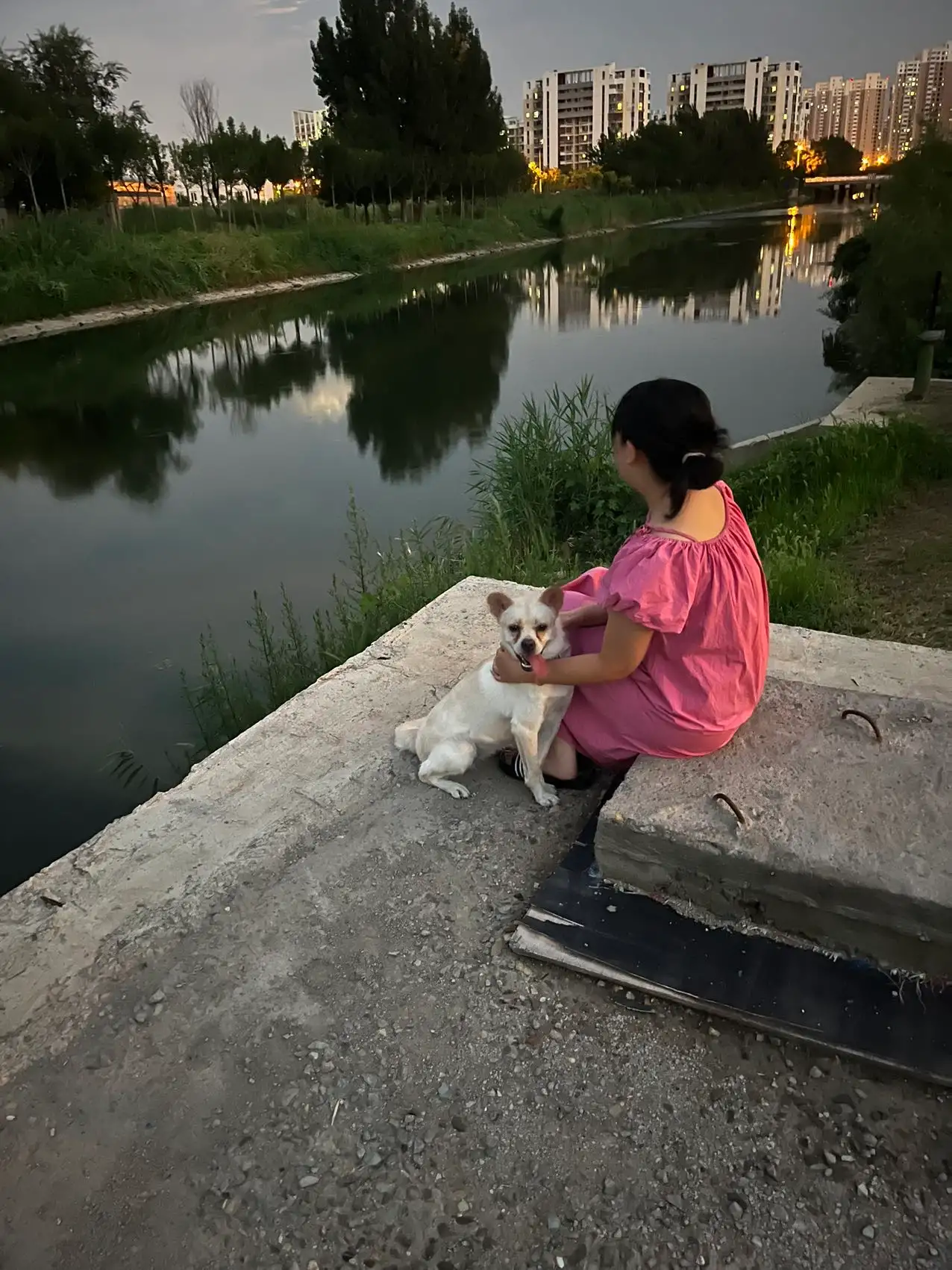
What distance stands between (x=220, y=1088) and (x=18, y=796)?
10.3 ft

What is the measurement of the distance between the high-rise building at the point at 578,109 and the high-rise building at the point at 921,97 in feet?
167

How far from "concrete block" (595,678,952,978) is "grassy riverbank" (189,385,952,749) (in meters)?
1.99

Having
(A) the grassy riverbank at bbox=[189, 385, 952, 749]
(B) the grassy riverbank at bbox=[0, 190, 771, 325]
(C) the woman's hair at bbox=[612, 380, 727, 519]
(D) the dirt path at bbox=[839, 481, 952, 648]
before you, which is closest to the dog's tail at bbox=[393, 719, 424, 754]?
(C) the woman's hair at bbox=[612, 380, 727, 519]

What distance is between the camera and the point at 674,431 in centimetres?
199

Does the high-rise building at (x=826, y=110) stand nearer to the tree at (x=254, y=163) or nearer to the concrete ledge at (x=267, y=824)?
the tree at (x=254, y=163)

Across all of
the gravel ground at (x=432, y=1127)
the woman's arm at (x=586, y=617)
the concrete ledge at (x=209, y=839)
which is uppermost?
the woman's arm at (x=586, y=617)

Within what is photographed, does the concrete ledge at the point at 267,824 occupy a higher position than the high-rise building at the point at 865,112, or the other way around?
the high-rise building at the point at 865,112

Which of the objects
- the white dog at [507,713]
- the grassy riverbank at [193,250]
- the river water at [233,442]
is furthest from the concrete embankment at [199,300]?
the white dog at [507,713]

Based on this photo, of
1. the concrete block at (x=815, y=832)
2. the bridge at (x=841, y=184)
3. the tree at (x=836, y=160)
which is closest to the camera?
the concrete block at (x=815, y=832)

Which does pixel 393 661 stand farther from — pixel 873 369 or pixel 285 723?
pixel 873 369

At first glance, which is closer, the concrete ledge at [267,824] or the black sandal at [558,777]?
the concrete ledge at [267,824]

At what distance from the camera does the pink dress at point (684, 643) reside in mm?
2090

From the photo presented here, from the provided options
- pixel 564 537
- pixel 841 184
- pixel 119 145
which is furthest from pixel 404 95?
pixel 841 184

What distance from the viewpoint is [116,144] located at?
22766 millimetres
